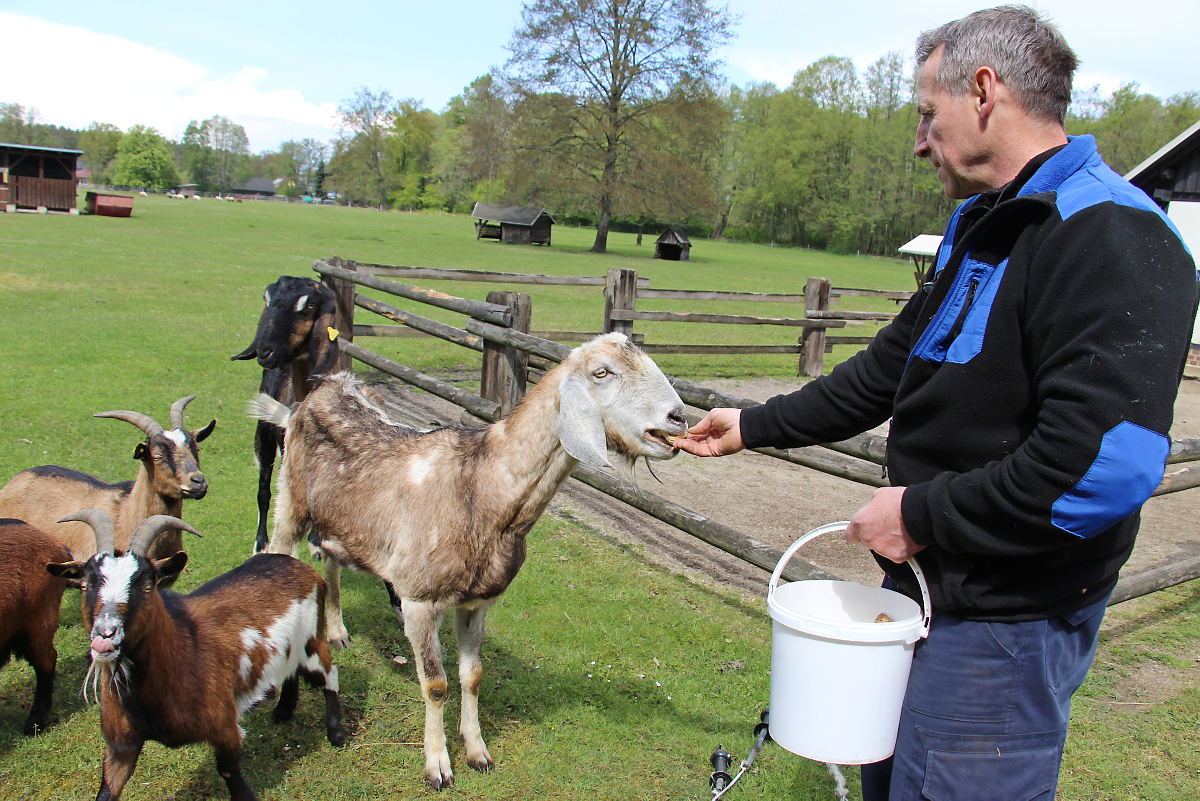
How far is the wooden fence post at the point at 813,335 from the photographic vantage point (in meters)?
13.5

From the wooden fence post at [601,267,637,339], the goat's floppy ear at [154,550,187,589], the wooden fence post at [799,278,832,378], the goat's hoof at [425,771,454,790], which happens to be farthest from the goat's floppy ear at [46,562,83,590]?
the wooden fence post at [799,278,832,378]

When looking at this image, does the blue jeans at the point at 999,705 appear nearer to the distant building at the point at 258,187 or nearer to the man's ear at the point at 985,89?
the man's ear at the point at 985,89

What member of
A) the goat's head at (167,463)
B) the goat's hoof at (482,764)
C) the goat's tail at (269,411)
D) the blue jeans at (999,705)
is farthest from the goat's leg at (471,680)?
the blue jeans at (999,705)

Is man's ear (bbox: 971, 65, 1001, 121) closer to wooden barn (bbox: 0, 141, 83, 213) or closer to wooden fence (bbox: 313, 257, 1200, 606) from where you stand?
wooden fence (bbox: 313, 257, 1200, 606)

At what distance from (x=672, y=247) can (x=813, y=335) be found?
3248cm

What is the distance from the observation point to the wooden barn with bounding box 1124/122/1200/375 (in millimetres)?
14391

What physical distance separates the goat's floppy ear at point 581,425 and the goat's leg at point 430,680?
3.41ft

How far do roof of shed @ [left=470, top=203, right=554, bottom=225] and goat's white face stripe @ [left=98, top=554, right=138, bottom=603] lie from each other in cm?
4819

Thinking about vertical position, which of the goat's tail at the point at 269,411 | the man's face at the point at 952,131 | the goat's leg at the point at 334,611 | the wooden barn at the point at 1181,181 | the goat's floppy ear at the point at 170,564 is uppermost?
the wooden barn at the point at 1181,181

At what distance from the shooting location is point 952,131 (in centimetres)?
177

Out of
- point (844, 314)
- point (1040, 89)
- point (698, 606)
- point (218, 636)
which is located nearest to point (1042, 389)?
point (1040, 89)

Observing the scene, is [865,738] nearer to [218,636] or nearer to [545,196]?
[218,636]

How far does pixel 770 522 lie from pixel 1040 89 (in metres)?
5.01

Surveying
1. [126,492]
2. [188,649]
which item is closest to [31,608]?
[188,649]
